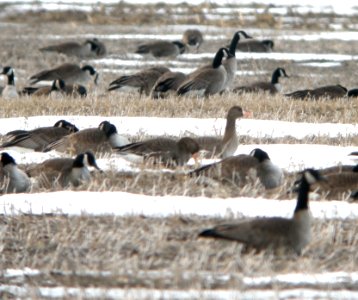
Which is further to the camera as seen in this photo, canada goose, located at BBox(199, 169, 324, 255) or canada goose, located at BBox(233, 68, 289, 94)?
canada goose, located at BBox(233, 68, 289, 94)

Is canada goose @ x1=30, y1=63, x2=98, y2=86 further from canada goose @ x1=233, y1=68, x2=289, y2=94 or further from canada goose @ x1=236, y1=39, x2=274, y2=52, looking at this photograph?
canada goose @ x1=236, y1=39, x2=274, y2=52

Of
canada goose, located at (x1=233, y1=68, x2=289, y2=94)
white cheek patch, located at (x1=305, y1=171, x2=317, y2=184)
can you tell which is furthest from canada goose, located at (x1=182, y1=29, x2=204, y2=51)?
white cheek patch, located at (x1=305, y1=171, x2=317, y2=184)

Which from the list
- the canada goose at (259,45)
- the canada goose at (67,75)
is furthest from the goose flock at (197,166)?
the canada goose at (259,45)

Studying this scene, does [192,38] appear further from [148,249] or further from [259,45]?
[148,249]

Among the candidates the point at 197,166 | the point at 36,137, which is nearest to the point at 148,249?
the point at 197,166

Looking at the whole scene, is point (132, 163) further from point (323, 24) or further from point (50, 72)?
point (323, 24)

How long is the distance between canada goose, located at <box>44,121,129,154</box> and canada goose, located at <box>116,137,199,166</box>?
Answer: 2.09 feet

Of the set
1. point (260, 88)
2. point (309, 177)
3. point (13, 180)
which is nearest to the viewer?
point (309, 177)

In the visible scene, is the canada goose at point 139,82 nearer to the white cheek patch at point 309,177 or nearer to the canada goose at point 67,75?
the canada goose at point 67,75

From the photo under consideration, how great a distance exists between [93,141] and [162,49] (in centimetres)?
1709

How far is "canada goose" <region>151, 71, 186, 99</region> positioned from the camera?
17.9 m

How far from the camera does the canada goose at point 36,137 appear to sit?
39.0 ft

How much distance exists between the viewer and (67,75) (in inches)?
878

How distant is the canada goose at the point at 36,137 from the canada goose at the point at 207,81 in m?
4.96
